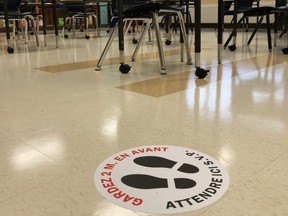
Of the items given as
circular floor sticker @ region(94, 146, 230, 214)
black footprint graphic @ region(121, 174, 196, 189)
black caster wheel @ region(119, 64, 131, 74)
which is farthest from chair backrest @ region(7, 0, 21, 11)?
black footprint graphic @ region(121, 174, 196, 189)

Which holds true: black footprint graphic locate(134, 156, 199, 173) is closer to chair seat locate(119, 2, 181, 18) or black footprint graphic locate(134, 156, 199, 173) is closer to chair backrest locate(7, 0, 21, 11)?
chair seat locate(119, 2, 181, 18)

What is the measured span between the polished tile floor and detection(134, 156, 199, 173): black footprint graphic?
0.34 feet

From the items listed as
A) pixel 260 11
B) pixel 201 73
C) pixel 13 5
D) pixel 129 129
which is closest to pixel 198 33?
pixel 201 73

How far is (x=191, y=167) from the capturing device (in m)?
0.94

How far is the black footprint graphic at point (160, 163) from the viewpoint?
3.04 ft

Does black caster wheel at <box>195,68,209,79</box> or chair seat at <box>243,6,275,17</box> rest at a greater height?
chair seat at <box>243,6,275,17</box>

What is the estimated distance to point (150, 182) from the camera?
2.81 ft

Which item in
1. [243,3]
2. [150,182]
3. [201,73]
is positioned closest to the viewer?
[150,182]

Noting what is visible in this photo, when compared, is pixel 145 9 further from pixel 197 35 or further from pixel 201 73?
pixel 201 73

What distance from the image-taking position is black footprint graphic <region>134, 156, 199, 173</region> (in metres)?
0.93

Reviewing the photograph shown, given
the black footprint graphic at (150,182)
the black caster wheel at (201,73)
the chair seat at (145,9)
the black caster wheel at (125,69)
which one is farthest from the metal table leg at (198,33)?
the black footprint graphic at (150,182)

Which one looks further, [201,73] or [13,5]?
[13,5]

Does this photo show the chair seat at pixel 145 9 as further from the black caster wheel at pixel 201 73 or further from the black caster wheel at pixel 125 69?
the black caster wheel at pixel 201 73

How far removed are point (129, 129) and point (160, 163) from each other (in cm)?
32
